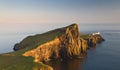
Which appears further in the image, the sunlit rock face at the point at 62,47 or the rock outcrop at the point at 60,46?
the sunlit rock face at the point at 62,47

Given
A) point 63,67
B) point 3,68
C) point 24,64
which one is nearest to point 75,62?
point 63,67

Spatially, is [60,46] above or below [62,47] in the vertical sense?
above

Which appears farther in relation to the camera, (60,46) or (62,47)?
(62,47)

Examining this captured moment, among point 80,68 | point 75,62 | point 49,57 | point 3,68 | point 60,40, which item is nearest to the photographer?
point 3,68

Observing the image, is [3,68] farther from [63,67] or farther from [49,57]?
[49,57]

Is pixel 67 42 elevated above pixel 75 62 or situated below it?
above

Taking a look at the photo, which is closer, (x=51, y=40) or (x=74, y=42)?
(x=51, y=40)

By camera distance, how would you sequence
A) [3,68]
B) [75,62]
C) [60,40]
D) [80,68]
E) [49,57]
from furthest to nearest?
[60,40] → [49,57] → [75,62] → [80,68] → [3,68]

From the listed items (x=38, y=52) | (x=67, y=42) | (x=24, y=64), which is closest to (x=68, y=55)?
(x=67, y=42)

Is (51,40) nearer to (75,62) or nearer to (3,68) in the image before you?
(75,62)

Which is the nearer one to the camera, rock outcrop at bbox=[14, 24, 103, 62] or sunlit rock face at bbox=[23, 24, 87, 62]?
rock outcrop at bbox=[14, 24, 103, 62]
